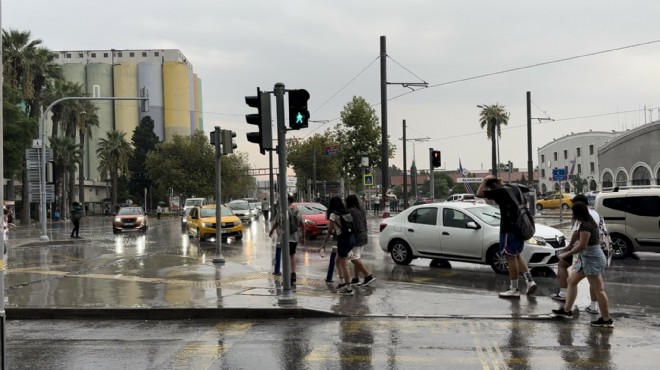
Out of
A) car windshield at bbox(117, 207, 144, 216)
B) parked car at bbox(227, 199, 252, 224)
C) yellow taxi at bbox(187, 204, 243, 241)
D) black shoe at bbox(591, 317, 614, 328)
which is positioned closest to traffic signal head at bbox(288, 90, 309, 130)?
black shoe at bbox(591, 317, 614, 328)

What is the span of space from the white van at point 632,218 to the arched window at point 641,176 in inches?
1415

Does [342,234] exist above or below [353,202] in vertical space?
below

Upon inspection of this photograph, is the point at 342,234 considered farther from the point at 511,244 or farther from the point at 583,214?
the point at 583,214

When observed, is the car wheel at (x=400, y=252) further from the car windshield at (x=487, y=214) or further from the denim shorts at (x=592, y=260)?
the denim shorts at (x=592, y=260)

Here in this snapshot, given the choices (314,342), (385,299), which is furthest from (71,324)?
(385,299)

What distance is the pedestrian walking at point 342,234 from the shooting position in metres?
10.2

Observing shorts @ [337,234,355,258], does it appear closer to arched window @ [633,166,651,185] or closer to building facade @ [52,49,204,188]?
arched window @ [633,166,651,185]

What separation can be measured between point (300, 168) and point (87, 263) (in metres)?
46.8

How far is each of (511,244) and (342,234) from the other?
2.78m

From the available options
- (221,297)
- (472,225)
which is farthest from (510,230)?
(221,297)

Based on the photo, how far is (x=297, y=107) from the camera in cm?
931

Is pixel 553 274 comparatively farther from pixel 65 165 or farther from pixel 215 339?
pixel 65 165

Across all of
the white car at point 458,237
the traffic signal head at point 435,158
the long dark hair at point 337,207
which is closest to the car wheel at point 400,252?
the white car at point 458,237

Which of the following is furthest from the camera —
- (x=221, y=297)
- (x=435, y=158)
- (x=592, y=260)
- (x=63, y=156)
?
(x=63, y=156)
